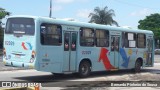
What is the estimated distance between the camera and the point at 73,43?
1739 centimetres

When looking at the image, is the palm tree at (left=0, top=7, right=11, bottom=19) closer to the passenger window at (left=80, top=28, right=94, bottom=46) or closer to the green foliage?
the passenger window at (left=80, top=28, right=94, bottom=46)

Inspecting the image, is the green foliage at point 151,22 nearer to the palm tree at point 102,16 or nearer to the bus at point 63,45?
the palm tree at point 102,16

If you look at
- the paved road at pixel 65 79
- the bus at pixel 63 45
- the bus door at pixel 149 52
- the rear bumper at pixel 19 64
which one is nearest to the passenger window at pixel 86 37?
the bus at pixel 63 45

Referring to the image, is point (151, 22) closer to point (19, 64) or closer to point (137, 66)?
point (137, 66)

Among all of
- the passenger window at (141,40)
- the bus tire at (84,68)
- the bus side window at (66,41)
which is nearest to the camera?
the bus side window at (66,41)

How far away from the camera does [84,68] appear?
1844 centimetres

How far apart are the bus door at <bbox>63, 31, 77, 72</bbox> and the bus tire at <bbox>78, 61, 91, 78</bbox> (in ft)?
2.28

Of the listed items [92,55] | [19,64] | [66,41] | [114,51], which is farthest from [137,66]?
[19,64]

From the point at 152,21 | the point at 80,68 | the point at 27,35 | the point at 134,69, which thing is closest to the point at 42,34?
the point at 27,35

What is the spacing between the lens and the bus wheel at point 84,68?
18172 mm

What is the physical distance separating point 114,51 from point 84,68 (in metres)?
2.85

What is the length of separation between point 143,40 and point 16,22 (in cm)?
990

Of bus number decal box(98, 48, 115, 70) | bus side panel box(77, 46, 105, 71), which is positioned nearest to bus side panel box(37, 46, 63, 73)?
bus side panel box(77, 46, 105, 71)

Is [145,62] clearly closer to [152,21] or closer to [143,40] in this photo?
[143,40]
